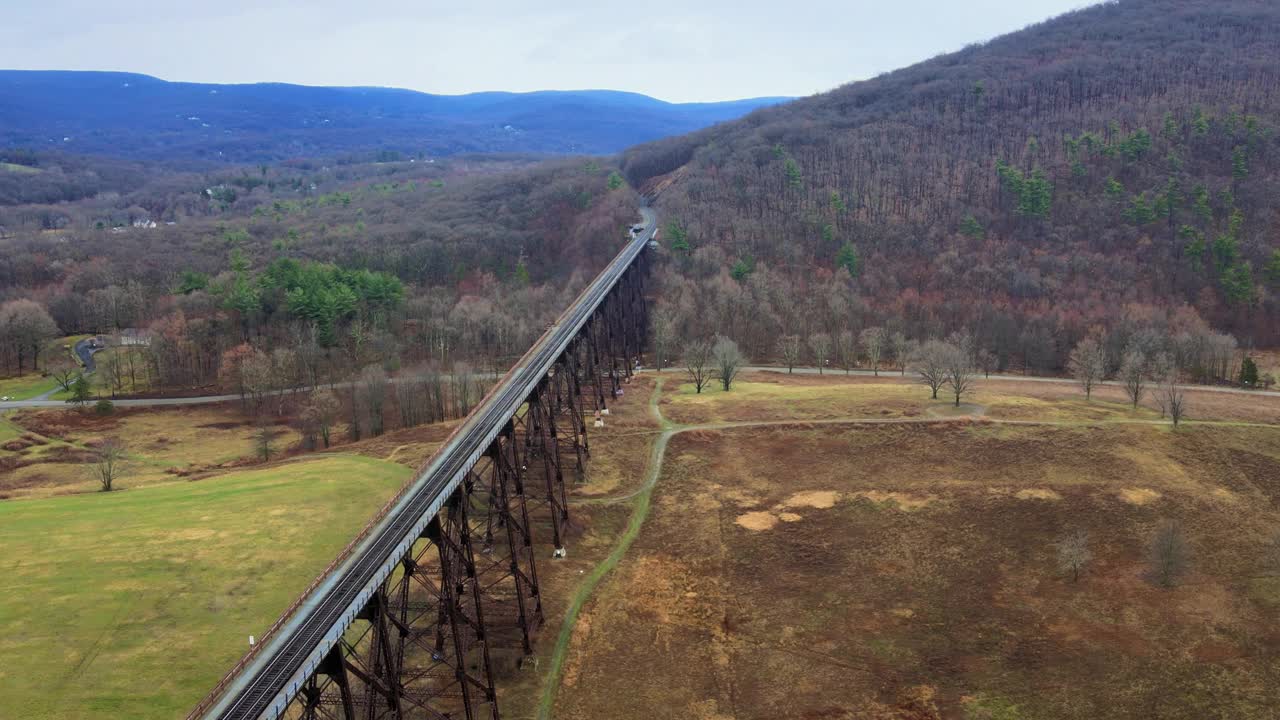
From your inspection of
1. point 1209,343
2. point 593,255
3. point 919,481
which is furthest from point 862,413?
point 593,255

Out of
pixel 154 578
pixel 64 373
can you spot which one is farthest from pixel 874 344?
pixel 64 373

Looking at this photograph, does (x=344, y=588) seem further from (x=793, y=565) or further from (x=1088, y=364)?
(x=1088, y=364)

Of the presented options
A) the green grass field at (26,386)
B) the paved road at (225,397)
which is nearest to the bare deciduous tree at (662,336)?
the paved road at (225,397)

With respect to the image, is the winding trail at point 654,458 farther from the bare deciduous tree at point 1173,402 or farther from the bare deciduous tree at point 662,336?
the bare deciduous tree at point 662,336

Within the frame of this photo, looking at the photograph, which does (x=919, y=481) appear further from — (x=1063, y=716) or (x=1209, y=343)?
(x=1209, y=343)

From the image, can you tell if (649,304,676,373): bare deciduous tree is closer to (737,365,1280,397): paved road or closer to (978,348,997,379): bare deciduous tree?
(737,365,1280,397): paved road
